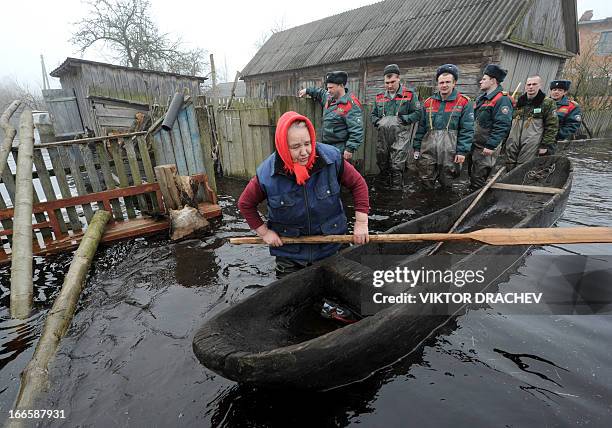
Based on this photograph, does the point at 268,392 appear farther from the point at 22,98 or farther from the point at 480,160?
the point at 22,98

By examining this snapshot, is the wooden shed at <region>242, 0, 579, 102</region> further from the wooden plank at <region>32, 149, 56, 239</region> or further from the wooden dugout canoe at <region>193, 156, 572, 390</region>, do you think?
the wooden plank at <region>32, 149, 56, 239</region>

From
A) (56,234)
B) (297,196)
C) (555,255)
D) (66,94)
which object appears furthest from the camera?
(66,94)

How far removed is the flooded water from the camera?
215cm

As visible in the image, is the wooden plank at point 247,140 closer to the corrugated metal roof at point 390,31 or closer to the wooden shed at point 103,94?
the wooden shed at point 103,94

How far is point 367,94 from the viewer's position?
47.4ft

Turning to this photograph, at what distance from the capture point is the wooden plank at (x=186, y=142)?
5533mm

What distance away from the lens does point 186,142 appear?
5.71 metres

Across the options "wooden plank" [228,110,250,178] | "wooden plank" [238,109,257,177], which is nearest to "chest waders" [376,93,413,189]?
"wooden plank" [238,109,257,177]

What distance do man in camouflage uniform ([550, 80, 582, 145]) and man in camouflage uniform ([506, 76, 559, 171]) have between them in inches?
36.2

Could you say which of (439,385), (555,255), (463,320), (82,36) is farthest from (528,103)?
(82,36)

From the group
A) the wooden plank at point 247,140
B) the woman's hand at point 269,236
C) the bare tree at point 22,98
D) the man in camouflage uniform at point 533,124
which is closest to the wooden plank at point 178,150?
the wooden plank at point 247,140

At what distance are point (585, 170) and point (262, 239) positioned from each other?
34.6ft

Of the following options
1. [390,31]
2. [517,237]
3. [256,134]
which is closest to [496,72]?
[517,237]

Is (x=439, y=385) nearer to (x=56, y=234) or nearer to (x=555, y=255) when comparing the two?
(x=555, y=255)
